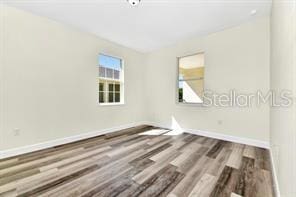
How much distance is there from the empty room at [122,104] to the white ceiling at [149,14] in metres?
0.02

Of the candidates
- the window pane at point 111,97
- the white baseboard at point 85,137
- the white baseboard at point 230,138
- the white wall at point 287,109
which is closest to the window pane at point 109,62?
the window pane at point 111,97

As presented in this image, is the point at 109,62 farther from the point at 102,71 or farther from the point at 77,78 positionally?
the point at 77,78

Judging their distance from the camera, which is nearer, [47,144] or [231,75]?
[47,144]

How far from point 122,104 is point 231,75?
3181 mm

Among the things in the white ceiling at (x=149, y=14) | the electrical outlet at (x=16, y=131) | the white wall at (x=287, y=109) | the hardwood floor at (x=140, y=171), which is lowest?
the hardwood floor at (x=140, y=171)

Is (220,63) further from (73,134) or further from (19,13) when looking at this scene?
(19,13)

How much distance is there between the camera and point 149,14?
2834 mm

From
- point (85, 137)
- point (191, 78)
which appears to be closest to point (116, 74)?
point (85, 137)

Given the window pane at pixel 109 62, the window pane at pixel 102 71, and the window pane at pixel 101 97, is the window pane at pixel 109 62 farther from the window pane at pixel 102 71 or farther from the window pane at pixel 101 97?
the window pane at pixel 101 97

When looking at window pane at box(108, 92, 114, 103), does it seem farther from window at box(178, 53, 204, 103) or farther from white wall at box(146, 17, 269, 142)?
window at box(178, 53, 204, 103)

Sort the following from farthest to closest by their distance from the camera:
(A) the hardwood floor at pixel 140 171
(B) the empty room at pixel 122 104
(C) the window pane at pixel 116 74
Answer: (C) the window pane at pixel 116 74, (B) the empty room at pixel 122 104, (A) the hardwood floor at pixel 140 171

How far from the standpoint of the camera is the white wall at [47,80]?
8.38 ft

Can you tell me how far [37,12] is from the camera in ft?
9.02

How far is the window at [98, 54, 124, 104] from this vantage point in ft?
13.3
